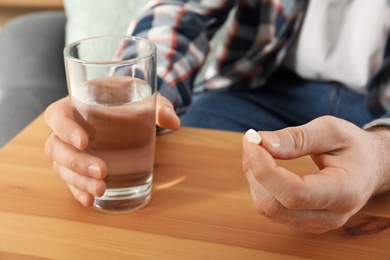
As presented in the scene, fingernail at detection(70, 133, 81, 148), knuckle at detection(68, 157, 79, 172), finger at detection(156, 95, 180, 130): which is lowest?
knuckle at detection(68, 157, 79, 172)

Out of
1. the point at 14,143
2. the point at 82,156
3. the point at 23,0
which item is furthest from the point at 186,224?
the point at 23,0

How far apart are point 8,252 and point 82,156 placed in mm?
120

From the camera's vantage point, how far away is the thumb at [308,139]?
1.57 feet

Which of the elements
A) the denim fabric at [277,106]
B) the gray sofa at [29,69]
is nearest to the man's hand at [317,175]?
the denim fabric at [277,106]

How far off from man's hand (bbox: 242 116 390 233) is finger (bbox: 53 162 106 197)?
154 millimetres

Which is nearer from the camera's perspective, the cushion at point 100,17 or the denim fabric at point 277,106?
the denim fabric at point 277,106

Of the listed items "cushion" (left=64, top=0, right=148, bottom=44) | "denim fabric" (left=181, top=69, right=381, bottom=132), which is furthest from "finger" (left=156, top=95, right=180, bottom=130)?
"cushion" (left=64, top=0, right=148, bottom=44)

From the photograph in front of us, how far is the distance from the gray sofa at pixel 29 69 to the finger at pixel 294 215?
0.72 m

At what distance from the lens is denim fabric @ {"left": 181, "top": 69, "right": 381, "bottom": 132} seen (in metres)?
1.01

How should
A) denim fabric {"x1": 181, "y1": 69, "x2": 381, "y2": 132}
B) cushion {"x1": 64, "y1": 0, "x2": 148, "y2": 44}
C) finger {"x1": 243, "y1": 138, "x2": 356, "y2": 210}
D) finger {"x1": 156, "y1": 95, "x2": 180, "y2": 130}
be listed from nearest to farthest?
finger {"x1": 243, "y1": 138, "x2": 356, "y2": 210} < finger {"x1": 156, "y1": 95, "x2": 180, "y2": 130} < denim fabric {"x1": 181, "y1": 69, "x2": 381, "y2": 132} < cushion {"x1": 64, "y1": 0, "x2": 148, "y2": 44}

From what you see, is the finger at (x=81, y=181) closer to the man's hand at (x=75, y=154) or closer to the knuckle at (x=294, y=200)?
the man's hand at (x=75, y=154)

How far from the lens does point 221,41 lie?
1.23m

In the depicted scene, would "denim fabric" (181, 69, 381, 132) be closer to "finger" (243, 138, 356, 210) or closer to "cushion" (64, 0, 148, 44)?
"cushion" (64, 0, 148, 44)

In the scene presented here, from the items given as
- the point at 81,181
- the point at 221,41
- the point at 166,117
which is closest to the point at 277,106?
the point at 221,41
